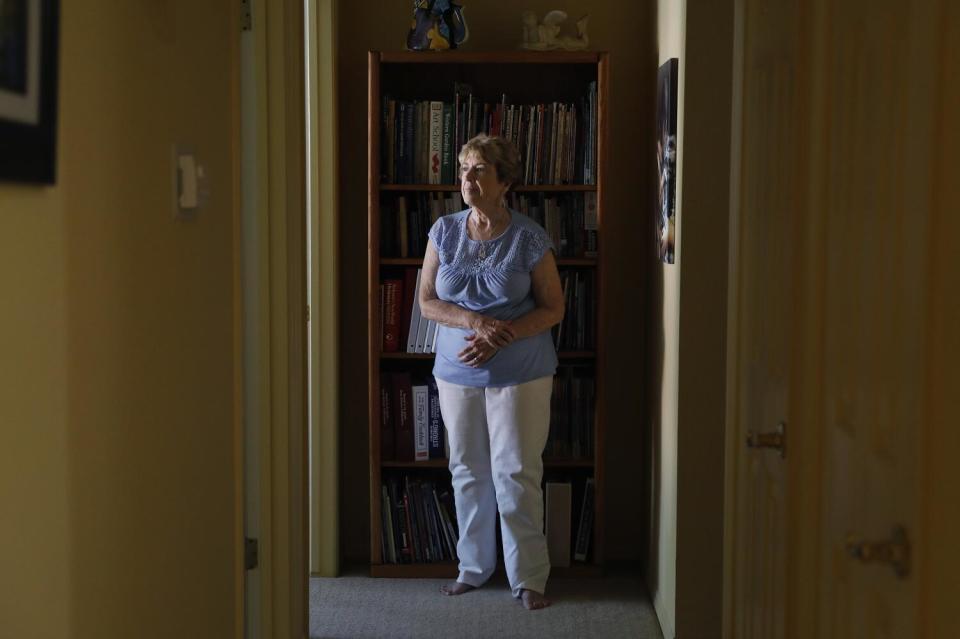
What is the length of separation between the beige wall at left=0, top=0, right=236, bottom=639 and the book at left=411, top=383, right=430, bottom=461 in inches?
78.9

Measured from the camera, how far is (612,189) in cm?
457

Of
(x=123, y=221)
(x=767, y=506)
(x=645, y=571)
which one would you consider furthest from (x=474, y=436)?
(x=123, y=221)

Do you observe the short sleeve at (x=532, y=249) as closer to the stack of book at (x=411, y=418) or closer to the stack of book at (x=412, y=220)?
the stack of book at (x=412, y=220)

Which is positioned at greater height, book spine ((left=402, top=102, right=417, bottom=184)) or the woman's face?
book spine ((left=402, top=102, right=417, bottom=184))

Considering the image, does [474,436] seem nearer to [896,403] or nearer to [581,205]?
[581,205]

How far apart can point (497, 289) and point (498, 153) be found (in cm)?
44

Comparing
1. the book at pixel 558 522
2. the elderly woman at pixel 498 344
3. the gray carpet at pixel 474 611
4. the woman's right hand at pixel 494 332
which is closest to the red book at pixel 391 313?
the elderly woman at pixel 498 344

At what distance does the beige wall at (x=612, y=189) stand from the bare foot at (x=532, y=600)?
0.60 meters

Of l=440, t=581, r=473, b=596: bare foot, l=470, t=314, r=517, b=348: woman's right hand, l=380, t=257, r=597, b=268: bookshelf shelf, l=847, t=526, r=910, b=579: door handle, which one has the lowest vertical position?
l=440, t=581, r=473, b=596: bare foot

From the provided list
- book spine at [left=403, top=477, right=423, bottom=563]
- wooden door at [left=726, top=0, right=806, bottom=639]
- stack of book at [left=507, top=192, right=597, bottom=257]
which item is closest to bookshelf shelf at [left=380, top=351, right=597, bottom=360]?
stack of book at [left=507, top=192, right=597, bottom=257]

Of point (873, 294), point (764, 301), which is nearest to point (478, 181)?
point (764, 301)

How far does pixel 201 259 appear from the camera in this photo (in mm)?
2221

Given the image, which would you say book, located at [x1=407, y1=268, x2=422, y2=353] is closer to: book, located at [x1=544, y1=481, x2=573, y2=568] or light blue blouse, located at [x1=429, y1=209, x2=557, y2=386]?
light blue blouse, located at [x1=429, y1=209, x2=557, y2=386]

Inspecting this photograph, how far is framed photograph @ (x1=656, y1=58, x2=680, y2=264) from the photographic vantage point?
12.1ft
